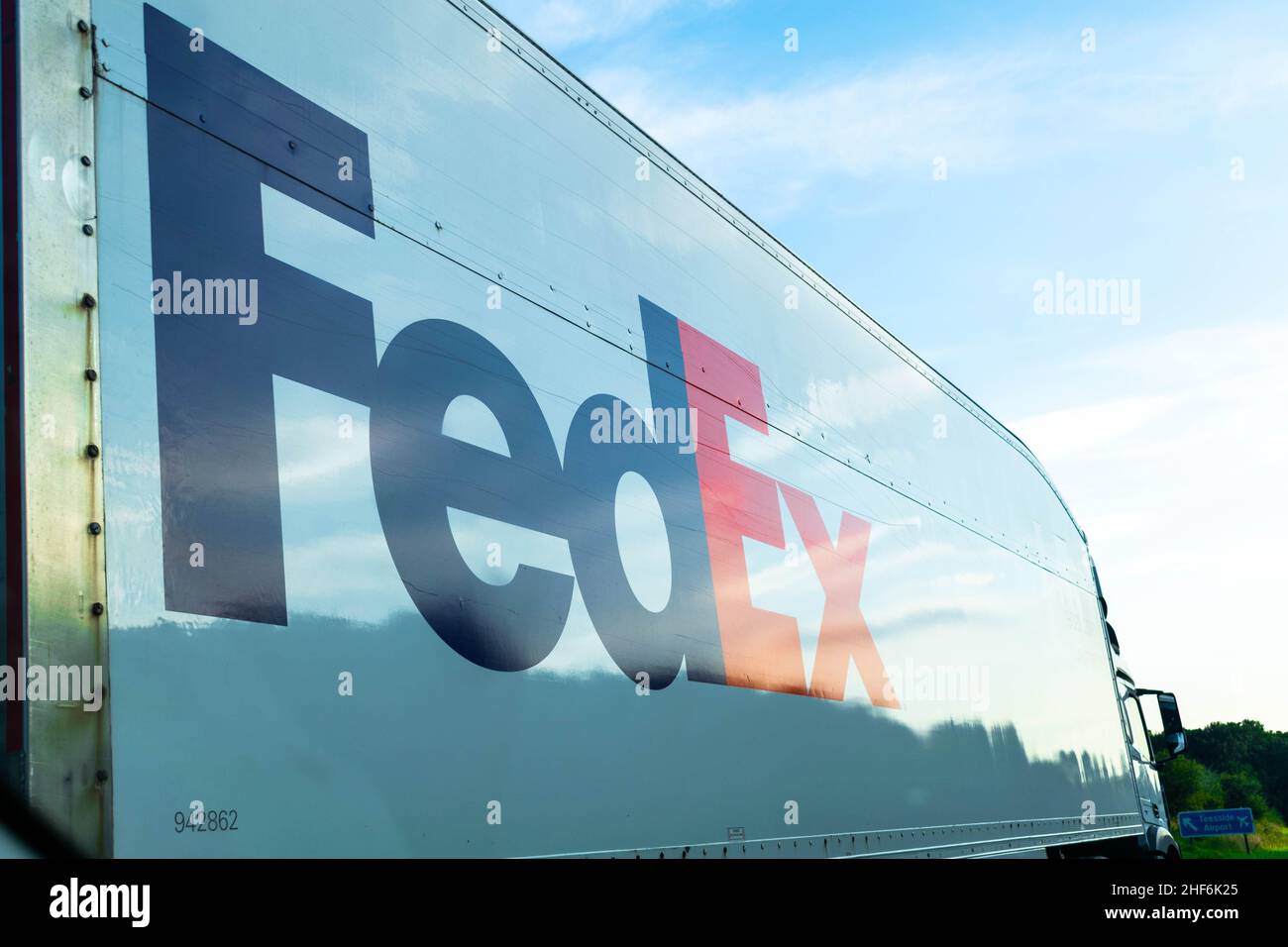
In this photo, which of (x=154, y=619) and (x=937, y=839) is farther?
(x=937, y=839)

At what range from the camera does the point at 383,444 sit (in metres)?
2.44

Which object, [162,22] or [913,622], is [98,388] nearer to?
[162,22]

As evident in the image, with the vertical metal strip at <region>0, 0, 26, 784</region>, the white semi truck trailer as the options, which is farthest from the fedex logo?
the vertical metal strip at <region>0, 0, 26, 784</region>

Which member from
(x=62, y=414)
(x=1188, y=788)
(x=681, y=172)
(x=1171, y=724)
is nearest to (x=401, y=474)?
(x=62, y=414)

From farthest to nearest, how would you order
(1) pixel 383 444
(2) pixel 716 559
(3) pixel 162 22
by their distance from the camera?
1. (2) pixel 716 559
2. (1) pixel 383 444
3. (3) pixel 162 22

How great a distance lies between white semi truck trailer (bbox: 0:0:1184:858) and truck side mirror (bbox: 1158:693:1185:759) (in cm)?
525

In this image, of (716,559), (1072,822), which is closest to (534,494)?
(716,559)

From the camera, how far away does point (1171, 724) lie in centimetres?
934

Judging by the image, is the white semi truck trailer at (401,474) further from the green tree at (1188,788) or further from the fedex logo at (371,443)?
the green tree at (1188,788)

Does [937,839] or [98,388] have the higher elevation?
[98,388]

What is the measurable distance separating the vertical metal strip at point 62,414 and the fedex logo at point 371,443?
143 mm

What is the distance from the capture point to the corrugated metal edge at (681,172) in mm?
3324

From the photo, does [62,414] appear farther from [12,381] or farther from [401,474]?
[401,474]
